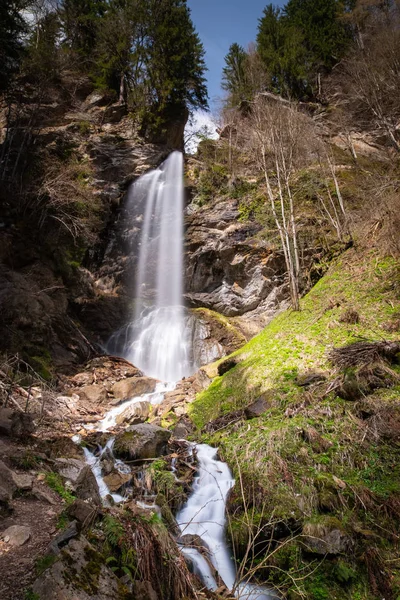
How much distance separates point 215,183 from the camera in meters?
20.4

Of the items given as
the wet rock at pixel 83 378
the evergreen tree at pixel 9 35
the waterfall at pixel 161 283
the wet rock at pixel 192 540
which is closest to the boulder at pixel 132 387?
the wet rock at pixel 83 378

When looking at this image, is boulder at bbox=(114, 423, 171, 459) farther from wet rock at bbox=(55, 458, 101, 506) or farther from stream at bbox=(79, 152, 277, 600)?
wet rock at bbox=(55, 458, 101, 506)

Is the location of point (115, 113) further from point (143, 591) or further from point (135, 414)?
point (143, 591)

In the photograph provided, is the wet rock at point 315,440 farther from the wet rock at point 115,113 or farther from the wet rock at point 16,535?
the wet rock at point 115,113

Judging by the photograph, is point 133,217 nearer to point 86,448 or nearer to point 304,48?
point 86,448

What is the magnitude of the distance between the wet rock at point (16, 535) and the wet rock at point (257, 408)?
185 inches

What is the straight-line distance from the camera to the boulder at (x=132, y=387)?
36.8 feet

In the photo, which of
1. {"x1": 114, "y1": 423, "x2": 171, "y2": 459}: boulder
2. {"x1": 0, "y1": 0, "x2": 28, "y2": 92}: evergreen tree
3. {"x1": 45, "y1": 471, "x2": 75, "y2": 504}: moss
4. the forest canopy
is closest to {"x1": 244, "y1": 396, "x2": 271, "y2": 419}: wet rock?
{"x1": 114, "y1": 423, "x2": 171, "y2": 459}: boulder

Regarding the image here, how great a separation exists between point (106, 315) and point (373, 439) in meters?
14.7

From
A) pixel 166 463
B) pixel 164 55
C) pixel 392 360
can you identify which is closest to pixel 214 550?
pixel 166 463

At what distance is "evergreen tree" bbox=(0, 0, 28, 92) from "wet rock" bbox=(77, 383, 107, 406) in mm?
12950

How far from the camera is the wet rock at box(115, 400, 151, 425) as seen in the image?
351 inches

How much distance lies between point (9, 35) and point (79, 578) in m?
16.8

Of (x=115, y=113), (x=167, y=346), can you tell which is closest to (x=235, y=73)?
(x=115, y=113)
